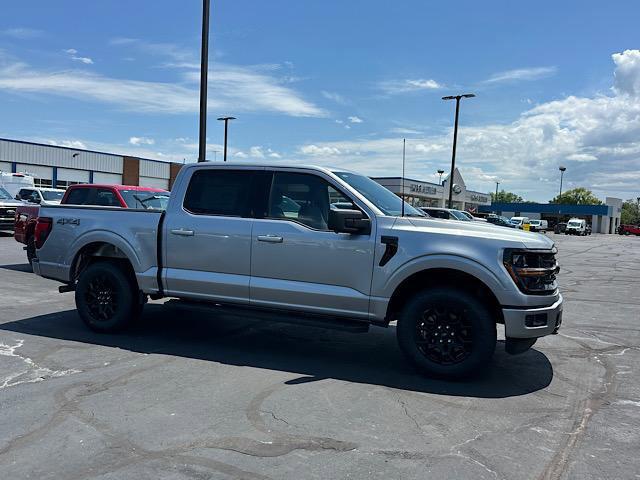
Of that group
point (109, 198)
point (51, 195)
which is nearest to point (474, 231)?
point (109, 198)

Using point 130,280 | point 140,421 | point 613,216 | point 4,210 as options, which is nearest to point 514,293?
point 140,421

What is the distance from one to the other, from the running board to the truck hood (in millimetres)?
1094

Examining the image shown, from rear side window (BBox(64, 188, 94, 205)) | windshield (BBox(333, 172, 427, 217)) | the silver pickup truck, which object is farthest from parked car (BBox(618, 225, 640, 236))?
the silver pickup truck

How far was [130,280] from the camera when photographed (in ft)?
22.6

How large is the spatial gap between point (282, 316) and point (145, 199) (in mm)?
6829

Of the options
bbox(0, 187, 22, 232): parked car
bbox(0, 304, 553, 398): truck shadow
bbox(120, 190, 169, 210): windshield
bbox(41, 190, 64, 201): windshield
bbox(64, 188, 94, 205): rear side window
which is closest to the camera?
bbox(0, 304, 553, 398): truck shadow

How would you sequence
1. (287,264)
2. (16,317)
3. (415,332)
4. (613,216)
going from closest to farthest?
1. (415,332)
2. (287,264)
3. (16,317)
4. (613,216)

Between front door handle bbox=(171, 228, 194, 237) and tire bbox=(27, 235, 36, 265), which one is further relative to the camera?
tire bbox=(27, 235, 36, 265)

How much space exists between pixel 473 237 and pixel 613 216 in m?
103

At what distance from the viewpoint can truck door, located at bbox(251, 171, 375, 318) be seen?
5609mm

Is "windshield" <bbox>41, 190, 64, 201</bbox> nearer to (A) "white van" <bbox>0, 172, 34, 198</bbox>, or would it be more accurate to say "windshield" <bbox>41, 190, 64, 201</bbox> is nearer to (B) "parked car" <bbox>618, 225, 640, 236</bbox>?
(A) "white van" <bbox>0, 172, 34, 198</bbox>

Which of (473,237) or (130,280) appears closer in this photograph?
(473,237)

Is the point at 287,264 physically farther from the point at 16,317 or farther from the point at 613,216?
the point at 613,216

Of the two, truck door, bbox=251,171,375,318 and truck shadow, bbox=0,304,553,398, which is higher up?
truck door, bbox=251,171,375,318
